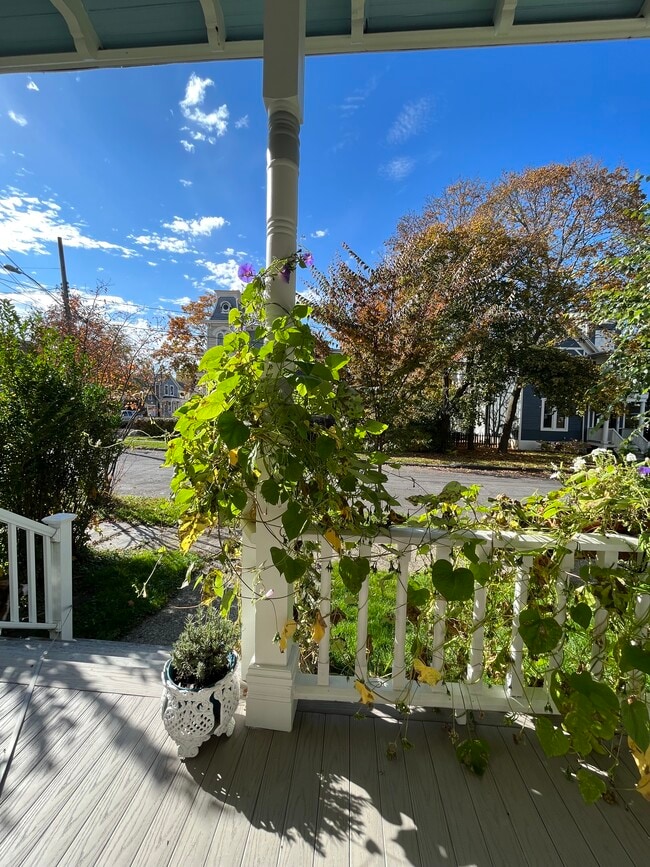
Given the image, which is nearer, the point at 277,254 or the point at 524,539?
the point at 524,539

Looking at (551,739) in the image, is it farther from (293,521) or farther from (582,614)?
(293,521)

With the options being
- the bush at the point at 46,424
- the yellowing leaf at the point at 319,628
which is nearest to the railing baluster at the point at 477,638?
the yellowing leaf at the point at 319,628

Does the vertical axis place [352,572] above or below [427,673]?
above

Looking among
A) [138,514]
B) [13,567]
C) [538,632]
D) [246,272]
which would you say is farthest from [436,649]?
[138,514]

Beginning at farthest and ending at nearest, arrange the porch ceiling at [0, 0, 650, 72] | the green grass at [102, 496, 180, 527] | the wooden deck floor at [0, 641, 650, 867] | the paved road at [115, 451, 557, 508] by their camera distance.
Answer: the paved road at [115, 451, 557, 508] → the green grass at [102, 496, 180, 527] → the porch ceiling at [0, 0, 650, 72] → the wooden deck floor at [0, 641, 650, 867]

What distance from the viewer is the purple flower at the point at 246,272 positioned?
121 centimetres

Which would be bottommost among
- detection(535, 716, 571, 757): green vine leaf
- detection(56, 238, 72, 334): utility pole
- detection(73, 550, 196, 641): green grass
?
detection(73, 550, 196, 641): green grass

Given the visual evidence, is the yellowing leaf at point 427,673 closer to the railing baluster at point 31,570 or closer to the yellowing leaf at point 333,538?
the yellowing leaf at point 333,538

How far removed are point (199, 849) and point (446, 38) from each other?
298cm

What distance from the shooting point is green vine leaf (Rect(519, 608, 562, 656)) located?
977mm

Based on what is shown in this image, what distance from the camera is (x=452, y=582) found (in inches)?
40.2

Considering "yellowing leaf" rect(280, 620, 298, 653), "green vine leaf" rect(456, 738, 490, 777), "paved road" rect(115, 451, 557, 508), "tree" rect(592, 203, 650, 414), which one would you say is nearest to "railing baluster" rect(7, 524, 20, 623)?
"yellowing leaf" rect(280, 620, 298, 653)

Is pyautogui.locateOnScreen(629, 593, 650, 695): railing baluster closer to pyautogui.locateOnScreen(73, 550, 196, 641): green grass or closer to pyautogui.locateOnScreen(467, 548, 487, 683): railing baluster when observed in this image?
pyautogui.locateOnScreen(467, 548, 487, 683): railing baluster

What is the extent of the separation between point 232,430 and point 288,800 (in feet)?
3.37
